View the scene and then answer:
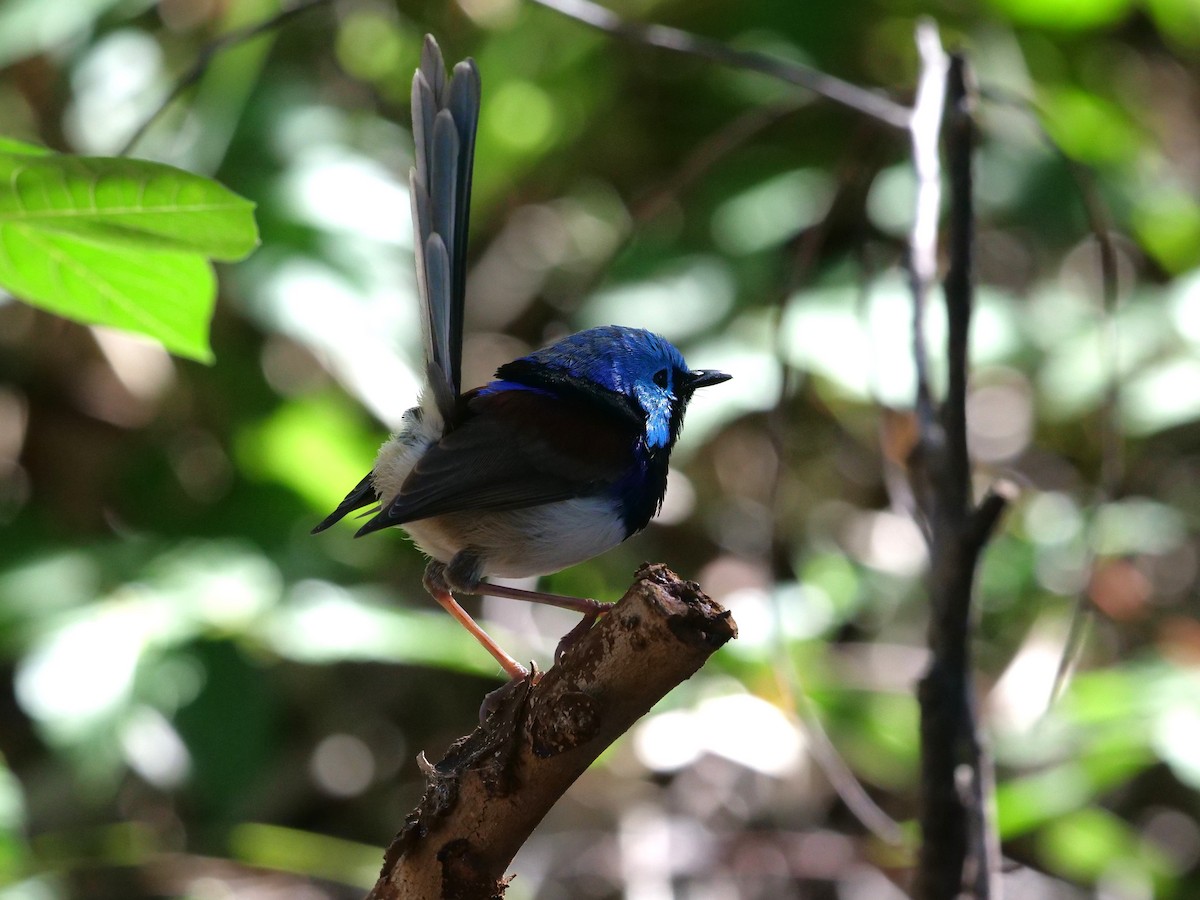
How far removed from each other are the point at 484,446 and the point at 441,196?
1.69 feet

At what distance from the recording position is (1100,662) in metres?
5.01

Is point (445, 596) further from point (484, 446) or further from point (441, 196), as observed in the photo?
point (441, 196)

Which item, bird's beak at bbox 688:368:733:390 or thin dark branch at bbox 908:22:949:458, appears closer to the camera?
thin dark branch at bbox 908:22:949:458

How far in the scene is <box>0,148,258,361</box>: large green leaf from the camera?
1971 mm

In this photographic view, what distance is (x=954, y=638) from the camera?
2.55 metres

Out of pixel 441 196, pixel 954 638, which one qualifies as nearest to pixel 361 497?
pixel 441 196

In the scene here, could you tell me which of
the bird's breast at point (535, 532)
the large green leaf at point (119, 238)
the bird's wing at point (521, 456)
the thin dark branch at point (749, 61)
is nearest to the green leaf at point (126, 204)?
the large green leaf at point (119, 238)

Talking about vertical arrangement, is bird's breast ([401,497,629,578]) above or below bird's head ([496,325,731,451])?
below

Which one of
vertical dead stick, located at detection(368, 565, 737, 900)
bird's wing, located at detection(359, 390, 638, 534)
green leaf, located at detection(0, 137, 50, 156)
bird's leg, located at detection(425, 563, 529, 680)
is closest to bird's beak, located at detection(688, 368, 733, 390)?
bird's wing, located at detection(359, 390, 638, 534)

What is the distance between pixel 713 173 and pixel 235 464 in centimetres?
215

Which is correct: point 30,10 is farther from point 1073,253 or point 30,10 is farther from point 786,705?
point 1073,253

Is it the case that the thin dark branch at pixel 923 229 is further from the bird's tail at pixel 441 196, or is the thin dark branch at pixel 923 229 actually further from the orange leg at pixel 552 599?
the bird's tail at pixel 441 196

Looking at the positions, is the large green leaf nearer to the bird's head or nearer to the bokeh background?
the bird's head

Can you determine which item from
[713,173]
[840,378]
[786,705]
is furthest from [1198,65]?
[786,705]
